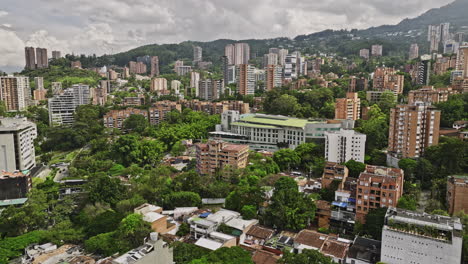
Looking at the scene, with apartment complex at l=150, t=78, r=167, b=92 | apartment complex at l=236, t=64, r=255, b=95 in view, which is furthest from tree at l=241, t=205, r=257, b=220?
apartment complex at l=150, t=78, r=167, b=92

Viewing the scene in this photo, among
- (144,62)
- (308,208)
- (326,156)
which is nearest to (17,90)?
(144,62)

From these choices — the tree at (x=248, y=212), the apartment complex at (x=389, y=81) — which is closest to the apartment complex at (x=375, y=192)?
the tree at (x=248, y=212)

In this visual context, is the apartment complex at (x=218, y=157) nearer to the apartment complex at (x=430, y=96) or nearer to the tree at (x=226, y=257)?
the tree at (x=226, y=257)

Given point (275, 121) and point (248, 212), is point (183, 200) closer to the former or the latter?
point (248, 212)

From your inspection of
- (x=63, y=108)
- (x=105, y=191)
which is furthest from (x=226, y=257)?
(x=63, y=108)

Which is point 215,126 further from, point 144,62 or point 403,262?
point 144,62

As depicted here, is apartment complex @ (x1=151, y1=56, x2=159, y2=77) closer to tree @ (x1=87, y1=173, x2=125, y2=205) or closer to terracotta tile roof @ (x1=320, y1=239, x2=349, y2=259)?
tree @ (x1=87, y1=173, x2=125, y2=205)
